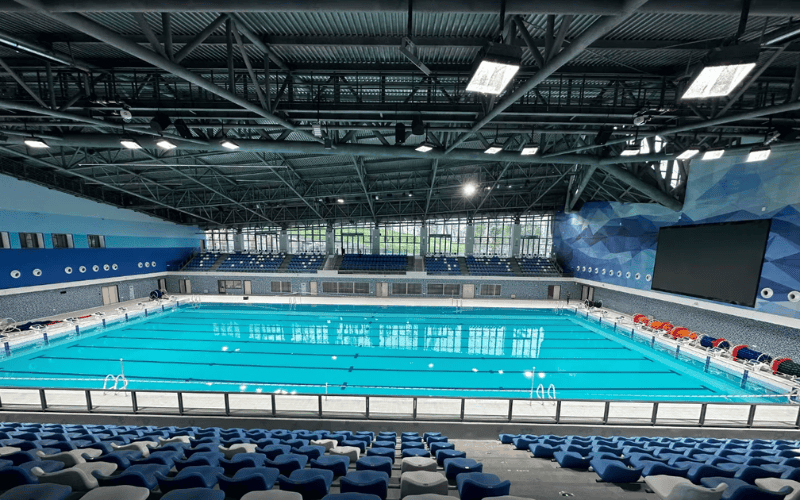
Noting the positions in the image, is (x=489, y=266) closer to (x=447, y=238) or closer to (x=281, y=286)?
(x=447, y=238)

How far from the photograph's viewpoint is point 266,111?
579 cm

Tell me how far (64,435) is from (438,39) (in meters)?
8.40

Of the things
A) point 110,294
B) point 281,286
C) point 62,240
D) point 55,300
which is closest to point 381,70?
point 281,286

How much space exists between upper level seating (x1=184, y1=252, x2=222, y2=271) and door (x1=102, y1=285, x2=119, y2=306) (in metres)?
4.75

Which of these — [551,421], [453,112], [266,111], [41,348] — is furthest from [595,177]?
[41,348]

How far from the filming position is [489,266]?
24.5 metres

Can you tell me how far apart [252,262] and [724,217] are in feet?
94.5

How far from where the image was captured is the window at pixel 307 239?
27141 millimetres

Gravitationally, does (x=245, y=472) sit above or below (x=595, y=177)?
below

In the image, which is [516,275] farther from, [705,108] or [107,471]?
[107,471]

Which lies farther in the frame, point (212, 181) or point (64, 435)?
point (212, 181)

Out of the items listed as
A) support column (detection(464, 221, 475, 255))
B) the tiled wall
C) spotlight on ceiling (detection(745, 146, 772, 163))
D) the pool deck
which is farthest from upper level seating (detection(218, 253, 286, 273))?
spotlight on ceiling (detection(745, 146, 772, 163))

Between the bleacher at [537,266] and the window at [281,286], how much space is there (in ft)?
61.5

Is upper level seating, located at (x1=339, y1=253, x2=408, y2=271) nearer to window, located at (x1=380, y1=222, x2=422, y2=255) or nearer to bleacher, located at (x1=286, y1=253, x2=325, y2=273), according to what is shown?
window, located at (x1=380, y1=222, x2=422, y2=255)
